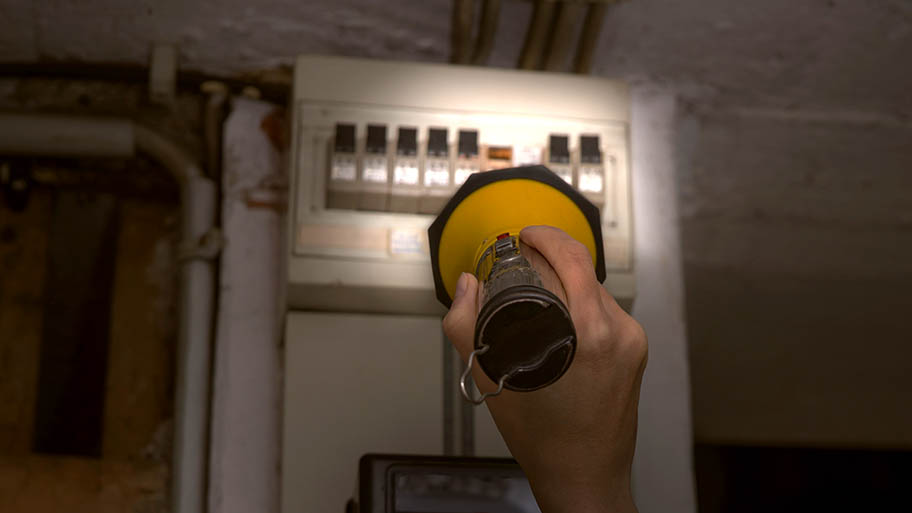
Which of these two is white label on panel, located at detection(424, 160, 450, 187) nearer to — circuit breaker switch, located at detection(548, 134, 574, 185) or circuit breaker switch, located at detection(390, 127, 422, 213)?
circuit breaker switch, located at detection(390, 127, 422, 213)

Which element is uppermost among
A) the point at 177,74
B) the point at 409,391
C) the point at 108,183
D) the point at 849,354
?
the point at 177,74

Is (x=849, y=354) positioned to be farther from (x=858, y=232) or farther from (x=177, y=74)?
(x=177, y=74)

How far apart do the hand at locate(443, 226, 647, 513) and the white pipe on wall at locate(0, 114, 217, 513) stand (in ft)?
2.00

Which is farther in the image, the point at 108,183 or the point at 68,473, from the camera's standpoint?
the point at 108,183

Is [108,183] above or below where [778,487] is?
above

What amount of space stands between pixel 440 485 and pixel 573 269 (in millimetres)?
333

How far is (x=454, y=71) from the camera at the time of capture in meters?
1.23

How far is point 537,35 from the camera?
4.32ft

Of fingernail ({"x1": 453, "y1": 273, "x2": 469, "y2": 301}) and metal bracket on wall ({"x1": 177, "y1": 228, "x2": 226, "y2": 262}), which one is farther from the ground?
metal bracket on wall ({"x1": 177, "y1": 228, "x2": 226, "y2": 262})

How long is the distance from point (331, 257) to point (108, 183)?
51cm

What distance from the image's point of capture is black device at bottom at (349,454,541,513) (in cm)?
94

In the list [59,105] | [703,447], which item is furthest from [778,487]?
[59,105]

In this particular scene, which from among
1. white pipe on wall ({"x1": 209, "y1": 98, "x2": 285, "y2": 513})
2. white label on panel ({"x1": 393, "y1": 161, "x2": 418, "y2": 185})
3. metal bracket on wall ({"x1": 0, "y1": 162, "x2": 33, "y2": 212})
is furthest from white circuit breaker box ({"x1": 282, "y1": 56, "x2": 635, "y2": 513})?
metal bracket on wall ({"x1": 0, "y1": 162, "x2": 33, "y2": 212})

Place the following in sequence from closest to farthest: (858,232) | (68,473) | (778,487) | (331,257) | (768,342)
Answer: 1. (331,257)
2. (68,473)
3. (858,232)
4. (768,342)
5. (778,487)
